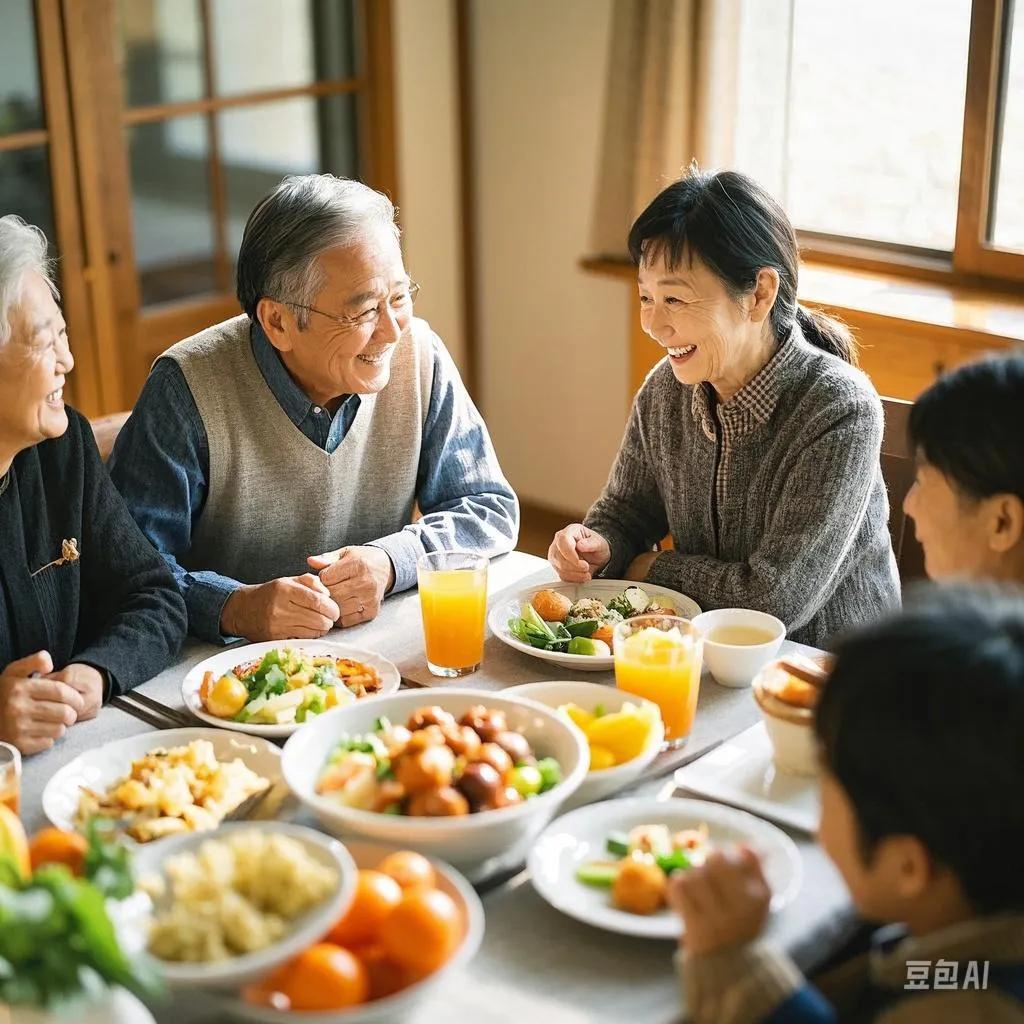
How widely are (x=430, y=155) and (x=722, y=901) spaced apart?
3.49 metres

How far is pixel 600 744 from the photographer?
1.53 meters

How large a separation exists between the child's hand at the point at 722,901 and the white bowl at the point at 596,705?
28 cm

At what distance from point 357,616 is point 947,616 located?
103 cm

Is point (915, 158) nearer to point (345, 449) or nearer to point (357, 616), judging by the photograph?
point (345, 449)

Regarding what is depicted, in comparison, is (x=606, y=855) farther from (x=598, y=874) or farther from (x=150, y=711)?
(x=150, y=711)

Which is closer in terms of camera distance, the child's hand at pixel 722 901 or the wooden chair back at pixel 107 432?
the child's hand at pixel 722 901

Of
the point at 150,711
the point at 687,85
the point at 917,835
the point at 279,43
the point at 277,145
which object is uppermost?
the point at 279,43

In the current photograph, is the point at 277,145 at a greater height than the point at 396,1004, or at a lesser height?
greater

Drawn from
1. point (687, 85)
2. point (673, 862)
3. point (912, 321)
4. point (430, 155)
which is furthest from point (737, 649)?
point (430, 155)

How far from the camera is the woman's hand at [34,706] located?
1.63m

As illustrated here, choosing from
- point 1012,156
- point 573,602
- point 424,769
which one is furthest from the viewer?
point 1012,156

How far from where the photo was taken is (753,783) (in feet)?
5.03

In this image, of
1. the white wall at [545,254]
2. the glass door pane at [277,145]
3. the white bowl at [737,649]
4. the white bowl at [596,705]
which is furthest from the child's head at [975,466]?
the glass door pane at [277,145]

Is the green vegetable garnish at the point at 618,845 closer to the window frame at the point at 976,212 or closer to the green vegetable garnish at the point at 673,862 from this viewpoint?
the green vegetable garnish at the point at 673,862
